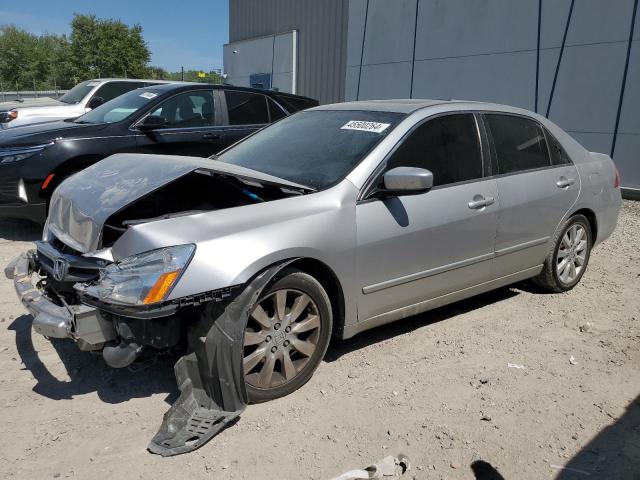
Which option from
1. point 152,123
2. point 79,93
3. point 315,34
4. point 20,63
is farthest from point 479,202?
point 20,63

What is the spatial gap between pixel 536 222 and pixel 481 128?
896 mm

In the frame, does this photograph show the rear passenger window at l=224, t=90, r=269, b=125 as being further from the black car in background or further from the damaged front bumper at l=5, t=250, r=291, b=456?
the damaged front bumper at l=5, t=250, r=291, b=456

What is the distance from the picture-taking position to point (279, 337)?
303 cm

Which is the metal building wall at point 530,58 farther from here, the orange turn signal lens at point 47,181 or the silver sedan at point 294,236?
the orange turn signal lens at point 47,181

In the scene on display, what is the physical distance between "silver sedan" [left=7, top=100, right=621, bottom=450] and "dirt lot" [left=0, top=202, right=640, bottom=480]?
0.95ft

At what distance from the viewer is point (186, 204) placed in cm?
360

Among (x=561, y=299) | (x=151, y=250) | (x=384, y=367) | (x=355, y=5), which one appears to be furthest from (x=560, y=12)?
(x=151, y=250)

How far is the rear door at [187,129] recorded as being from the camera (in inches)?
253

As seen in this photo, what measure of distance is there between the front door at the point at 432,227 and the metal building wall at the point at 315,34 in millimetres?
12887

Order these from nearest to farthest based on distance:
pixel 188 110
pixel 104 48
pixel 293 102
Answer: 1. pixel 188 110
2. pixel 293 102
3. pixel 104 48

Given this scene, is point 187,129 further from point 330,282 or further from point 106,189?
point 330,282

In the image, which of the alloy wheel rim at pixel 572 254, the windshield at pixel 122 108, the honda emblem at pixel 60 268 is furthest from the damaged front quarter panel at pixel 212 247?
the windshield at pixel 122 108

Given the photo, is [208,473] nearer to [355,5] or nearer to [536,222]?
[536,222]

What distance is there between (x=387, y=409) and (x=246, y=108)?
16.5 ft
